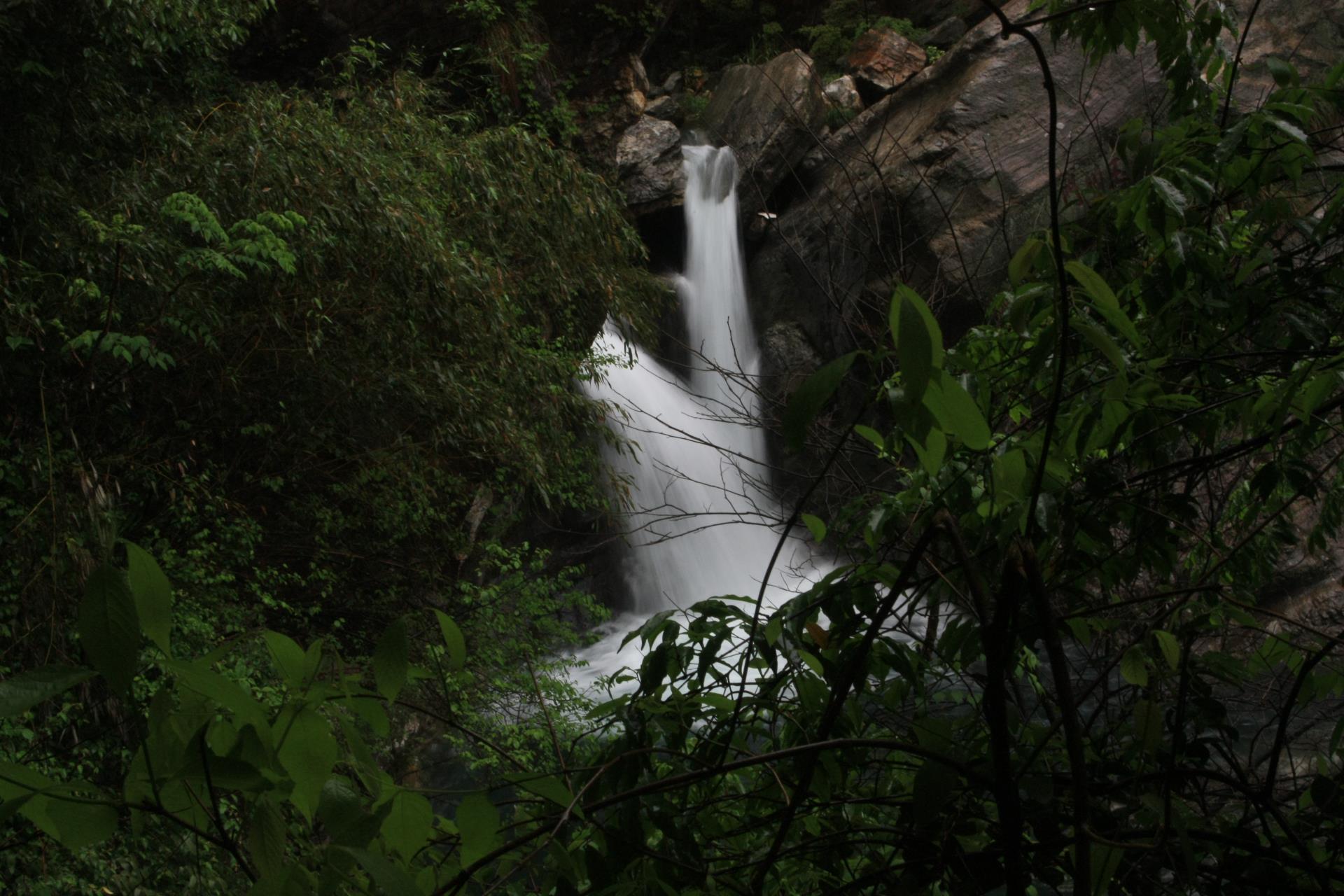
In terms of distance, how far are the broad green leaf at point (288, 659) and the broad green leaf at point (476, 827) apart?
12 centimetres

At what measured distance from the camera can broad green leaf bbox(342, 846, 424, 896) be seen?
46cm

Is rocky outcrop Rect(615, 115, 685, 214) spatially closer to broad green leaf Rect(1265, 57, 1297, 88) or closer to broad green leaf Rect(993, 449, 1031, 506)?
broad green leaf Rect(1265, 57, 1297, 88)

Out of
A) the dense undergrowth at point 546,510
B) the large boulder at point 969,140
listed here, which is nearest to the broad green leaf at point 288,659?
the dense undergrowth at point 546,510

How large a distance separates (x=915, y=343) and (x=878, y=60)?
35.6 feet

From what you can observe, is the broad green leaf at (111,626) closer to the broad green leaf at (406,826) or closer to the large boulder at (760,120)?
the broad green leaf at (406,826)

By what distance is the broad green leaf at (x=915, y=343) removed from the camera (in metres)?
0.48

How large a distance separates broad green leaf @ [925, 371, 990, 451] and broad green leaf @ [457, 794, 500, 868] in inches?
13.7

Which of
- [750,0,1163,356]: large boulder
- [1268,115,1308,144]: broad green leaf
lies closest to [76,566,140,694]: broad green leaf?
[1268,115,1308,144]: broad green leaf

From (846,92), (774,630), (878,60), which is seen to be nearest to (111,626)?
(774,630)

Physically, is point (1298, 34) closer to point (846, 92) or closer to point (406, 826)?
point (846, 92)

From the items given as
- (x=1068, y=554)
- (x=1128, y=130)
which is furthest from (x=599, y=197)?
(x=1068, y=554)

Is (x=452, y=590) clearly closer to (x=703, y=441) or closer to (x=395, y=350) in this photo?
(x=395, y=350)

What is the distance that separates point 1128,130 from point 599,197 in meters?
5.56

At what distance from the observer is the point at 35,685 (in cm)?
46
